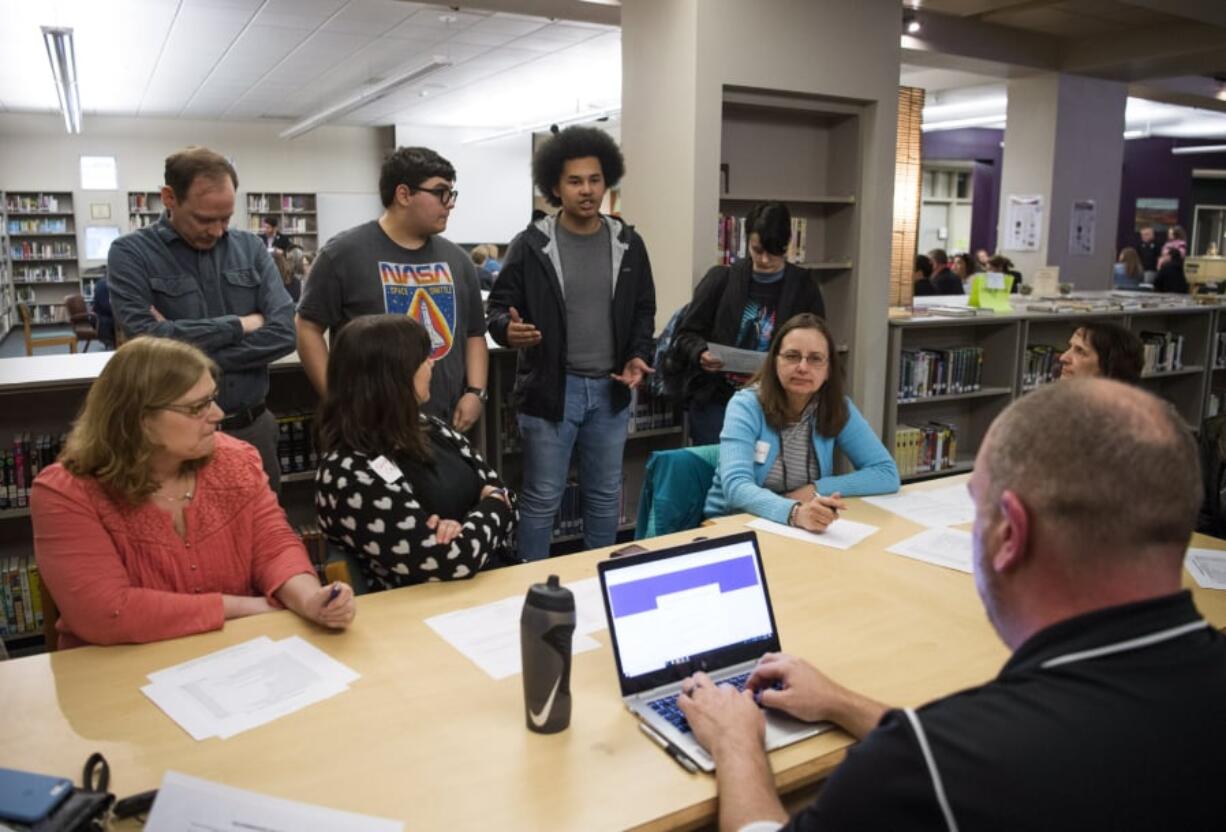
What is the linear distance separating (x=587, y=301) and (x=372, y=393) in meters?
1.43

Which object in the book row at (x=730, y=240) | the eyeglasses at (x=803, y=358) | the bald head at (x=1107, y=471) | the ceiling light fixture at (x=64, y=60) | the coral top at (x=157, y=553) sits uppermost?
the ceiling light fixture at (x=64, y=60)

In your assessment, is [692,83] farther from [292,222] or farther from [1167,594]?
[292,222]

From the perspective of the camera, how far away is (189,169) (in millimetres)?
2756

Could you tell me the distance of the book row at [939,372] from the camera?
210 inches

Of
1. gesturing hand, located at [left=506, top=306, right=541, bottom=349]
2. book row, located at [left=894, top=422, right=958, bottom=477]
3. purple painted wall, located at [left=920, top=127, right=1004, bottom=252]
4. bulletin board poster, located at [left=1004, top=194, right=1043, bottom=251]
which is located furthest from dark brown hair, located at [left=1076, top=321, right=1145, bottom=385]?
purple painted wall, located at [left=920, top=127, right=1004, bottom=252]

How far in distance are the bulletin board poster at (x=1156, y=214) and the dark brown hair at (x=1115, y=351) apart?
49.1 feet

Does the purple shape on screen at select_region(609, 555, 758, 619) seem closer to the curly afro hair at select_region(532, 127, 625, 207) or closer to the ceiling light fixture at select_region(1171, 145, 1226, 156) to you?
the curly afro hair at select_region(532, 127, 625, 207)

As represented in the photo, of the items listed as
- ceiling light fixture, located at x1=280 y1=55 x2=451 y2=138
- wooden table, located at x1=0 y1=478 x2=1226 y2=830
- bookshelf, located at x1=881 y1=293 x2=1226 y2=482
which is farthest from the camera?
ceiling light fixture, located at x1=280 y1=55 x2=451 y2=138

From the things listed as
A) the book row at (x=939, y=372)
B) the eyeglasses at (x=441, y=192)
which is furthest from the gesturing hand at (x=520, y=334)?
the book row at (x=939, y=372)

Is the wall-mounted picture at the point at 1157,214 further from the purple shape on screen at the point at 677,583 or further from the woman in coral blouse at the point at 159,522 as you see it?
the woman in coral blouse at the point at 159,522

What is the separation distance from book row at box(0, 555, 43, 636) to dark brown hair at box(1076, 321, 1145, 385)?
155 inches

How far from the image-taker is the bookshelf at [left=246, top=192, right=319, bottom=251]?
14.4m

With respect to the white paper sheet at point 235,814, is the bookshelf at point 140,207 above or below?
above

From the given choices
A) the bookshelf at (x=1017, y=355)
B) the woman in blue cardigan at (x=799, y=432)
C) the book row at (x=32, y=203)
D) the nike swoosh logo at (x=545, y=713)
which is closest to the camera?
the nike swoosh logo at (x=545, y=713)
